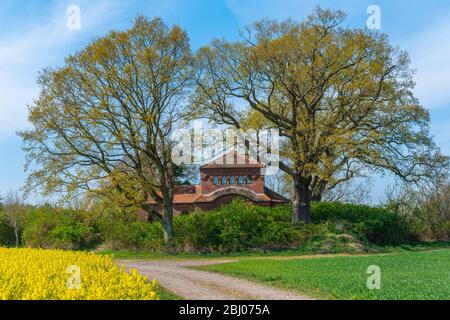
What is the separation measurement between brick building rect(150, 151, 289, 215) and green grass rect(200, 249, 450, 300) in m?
23.2

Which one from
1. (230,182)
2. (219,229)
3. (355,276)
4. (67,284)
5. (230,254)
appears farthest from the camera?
(230,182)

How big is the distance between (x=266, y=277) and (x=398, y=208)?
27.1m

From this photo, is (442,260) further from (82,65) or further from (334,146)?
(82,65)

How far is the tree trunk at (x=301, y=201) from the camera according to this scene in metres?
33.2

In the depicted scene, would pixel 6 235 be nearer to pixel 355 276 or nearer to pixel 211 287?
pixel 211 287

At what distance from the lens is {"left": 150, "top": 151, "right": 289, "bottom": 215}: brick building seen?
44969 mm

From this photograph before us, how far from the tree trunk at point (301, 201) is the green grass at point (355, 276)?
11033mm

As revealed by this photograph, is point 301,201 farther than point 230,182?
No

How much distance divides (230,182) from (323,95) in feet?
47.1

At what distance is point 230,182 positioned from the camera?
4578 cm

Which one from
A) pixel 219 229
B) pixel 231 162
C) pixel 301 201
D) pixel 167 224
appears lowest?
pixel 219 229

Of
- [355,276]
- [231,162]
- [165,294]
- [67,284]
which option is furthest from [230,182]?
[67,284]

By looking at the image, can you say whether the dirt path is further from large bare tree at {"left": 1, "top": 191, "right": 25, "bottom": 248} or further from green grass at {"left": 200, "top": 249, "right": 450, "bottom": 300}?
large bare tree at {"left": 1, "top": 191, "right": 25, "bottom": 248}
